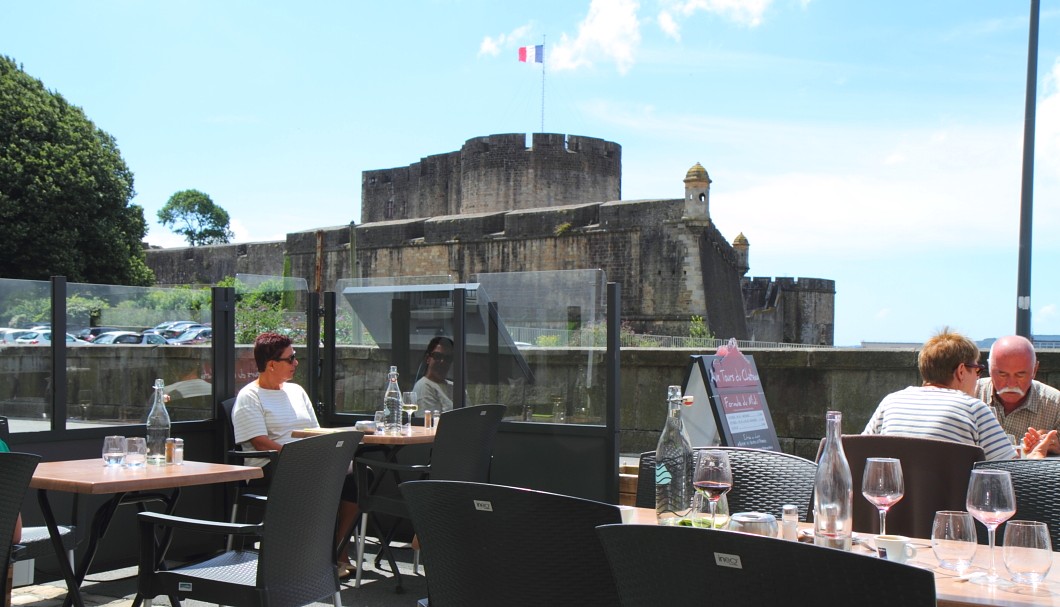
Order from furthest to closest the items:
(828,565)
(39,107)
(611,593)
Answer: (39,107), (611,593), (828,565)

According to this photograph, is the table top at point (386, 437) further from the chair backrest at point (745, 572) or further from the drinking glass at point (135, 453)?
the chair backrest at point (745, 572)

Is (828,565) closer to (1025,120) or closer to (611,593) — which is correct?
(611,593)

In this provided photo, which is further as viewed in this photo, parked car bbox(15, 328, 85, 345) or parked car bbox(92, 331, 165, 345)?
parked car bbox(92, 331, 165, 345)

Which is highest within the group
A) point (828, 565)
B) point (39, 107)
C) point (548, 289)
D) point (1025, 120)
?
point (39, 107)

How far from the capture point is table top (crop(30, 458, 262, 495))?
3.08 metres

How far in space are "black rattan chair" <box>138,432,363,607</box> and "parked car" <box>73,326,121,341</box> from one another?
1.98m

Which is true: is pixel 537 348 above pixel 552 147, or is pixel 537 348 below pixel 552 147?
below

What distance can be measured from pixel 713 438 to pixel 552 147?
98.3 ft

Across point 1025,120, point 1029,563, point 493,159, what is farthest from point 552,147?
point 1029,563

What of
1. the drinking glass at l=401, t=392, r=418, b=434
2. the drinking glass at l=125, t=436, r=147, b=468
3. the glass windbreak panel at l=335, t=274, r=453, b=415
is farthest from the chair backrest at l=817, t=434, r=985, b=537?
the glass windbreak panel at l=335, t=274, r=453, b=415

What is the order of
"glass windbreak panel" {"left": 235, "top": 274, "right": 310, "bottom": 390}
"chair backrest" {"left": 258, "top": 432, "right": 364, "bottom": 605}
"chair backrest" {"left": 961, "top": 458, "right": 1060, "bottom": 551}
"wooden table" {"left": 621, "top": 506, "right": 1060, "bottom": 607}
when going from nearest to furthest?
"wooden table" {"left": 621, "top": 506, "right": 1060, "bottom": 607}
"chair backrest" {"left": 961, "top": 458, "right": 1060, "bottom": 551}
"chair backrest" {"left": 258, "top": 432, "right": 364, "bottom": 605}
"glass windbreak panel" {"left": 235, "top": 274, "right": 310, "bottom": 390}

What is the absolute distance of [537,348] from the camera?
17.7 ft

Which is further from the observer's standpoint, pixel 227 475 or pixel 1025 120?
pixel 1025 120

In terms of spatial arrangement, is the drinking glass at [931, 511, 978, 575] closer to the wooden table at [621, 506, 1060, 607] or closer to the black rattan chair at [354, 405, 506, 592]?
the wooden table at [621, 506, 1060, 607]
